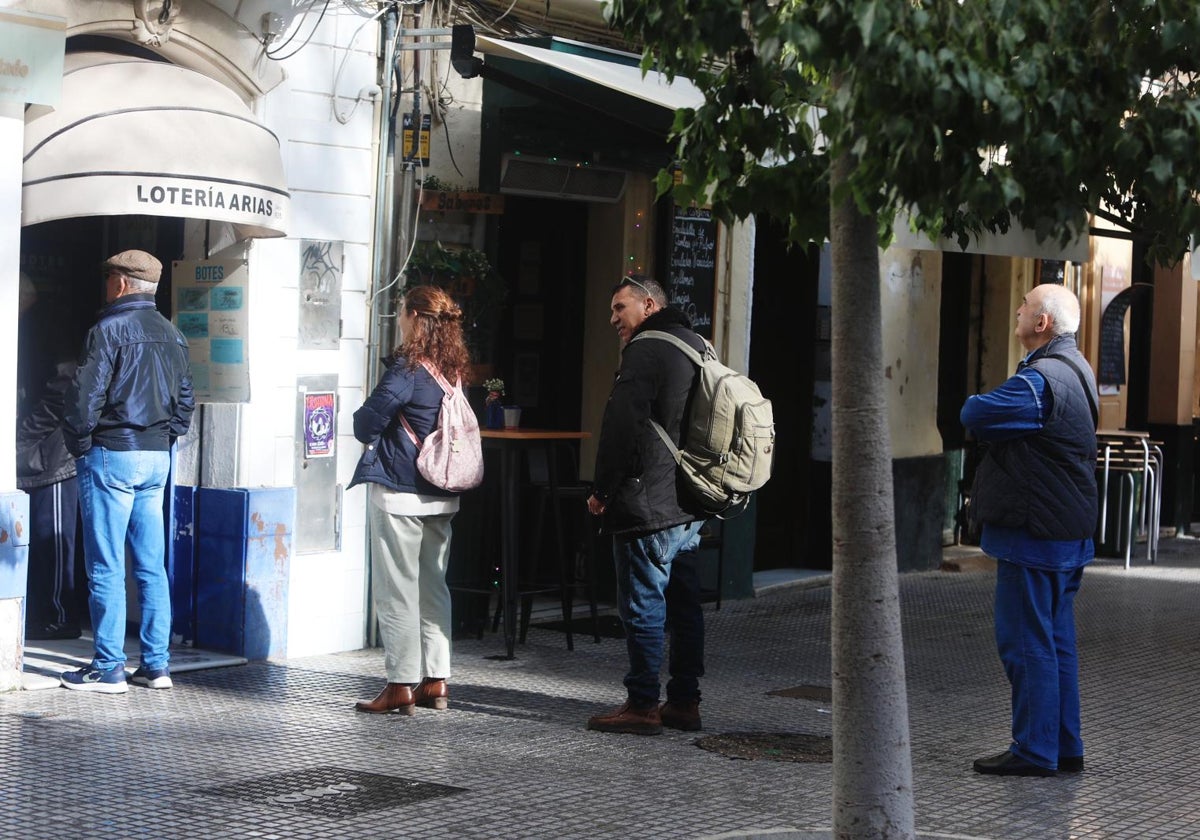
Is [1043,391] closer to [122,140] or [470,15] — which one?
[122,140]

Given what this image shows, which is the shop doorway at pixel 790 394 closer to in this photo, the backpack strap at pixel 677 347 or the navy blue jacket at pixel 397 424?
the backpack strap at pixel 677 347

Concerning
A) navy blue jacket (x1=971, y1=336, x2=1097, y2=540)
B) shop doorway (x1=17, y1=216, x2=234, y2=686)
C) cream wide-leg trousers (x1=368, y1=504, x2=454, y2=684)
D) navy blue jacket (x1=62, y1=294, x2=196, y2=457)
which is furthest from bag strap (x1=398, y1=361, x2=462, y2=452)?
navy blue jacket (x1=971, y1=336, x2=1097, y2=540)

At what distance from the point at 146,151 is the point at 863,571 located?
15.2ft

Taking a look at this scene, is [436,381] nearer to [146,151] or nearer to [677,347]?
[677,347]

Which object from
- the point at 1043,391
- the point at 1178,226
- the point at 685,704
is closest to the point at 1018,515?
the point at 1043,391

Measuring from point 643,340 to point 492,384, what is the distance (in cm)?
213

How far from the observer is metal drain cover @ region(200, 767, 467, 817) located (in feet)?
20.3

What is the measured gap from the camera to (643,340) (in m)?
7.60

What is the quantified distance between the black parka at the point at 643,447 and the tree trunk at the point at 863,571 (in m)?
2.72

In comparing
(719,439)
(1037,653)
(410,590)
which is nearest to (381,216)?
(410,590)

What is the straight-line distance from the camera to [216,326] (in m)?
9.12

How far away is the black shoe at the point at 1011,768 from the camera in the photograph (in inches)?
Answer: 278

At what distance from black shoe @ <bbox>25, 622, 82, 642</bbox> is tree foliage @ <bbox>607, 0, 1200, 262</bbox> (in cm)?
561

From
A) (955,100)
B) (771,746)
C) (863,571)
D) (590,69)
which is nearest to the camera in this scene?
(955,100)
